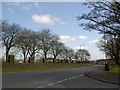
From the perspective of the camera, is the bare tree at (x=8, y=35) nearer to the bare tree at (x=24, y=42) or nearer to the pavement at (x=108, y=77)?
the bare tree at (x=24, y=42)

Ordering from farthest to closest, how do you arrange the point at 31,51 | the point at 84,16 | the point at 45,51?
the point at 45,51
the point at 31,51
the point at 84,16

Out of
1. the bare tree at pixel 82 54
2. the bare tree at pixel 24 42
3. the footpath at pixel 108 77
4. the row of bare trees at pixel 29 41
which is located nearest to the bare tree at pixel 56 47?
the row of bare trees at pixel 29 41

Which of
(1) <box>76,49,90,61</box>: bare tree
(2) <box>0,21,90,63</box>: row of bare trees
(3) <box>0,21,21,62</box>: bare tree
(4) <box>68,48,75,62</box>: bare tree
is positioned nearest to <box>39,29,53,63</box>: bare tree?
(2) <box>0,21,90,63</box>: row of bare trees

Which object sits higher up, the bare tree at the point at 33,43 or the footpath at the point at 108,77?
the bare tree at the point at 33,43

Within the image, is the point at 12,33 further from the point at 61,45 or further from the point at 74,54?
the point at 74,54

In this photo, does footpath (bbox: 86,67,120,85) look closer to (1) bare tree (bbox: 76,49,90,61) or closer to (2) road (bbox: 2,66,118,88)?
(2) road (bbox: 2,66,118,88)

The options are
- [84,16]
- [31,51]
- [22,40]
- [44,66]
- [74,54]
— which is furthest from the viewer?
[74,54]

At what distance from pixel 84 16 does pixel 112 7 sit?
381 centimetres

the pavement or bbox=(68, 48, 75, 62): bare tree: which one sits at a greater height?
bbox=(68, 48, 75, 62): bare tree

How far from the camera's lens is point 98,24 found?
3416cm

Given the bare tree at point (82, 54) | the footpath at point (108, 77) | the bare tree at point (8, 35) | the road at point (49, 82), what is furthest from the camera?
the bare tree at point (82, 54)

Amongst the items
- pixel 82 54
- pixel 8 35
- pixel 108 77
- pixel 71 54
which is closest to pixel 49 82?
pixel 108 77

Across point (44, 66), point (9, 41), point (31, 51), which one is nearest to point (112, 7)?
point (44, 66)

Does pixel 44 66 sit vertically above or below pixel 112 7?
below
